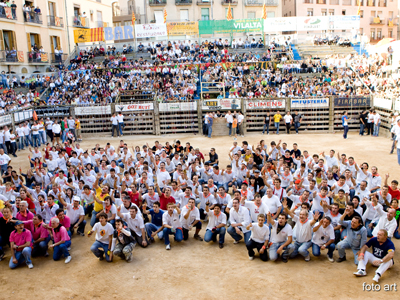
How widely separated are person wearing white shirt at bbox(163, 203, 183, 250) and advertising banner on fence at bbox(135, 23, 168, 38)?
27915 millimetres

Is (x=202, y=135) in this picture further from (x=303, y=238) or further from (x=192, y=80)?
(x=303, y=238)

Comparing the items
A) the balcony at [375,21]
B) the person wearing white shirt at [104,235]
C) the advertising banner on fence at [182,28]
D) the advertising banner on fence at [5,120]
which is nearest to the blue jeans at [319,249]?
the person wearing white shirt at [104,235]

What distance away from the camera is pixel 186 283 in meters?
7.13

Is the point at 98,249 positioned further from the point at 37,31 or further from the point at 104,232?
the point at 37,31

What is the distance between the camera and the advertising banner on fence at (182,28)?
33781 millimetres

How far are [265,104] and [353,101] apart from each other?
5509 mm

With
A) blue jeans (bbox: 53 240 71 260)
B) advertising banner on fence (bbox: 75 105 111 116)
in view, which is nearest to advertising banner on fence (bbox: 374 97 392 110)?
advertising banner on fence (bbox: 75 105 111 116)

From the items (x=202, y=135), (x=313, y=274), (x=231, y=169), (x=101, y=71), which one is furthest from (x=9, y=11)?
(x=313, y=274)

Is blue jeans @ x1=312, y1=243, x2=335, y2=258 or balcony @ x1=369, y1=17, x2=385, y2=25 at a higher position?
balcony @ x1=369, y1=17, x2=385, y2=25

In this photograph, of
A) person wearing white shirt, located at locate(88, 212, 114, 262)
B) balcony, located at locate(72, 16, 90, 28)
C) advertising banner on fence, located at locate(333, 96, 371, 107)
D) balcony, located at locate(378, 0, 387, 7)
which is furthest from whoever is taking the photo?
balcony, located at locate(378, 0, 387, 7)

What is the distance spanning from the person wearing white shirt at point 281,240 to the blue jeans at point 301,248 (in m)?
0.14

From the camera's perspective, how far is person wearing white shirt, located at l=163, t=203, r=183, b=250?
873cm

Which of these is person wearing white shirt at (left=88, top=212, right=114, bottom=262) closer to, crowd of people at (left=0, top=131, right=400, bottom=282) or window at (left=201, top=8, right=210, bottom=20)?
crowd of people at (left=0, top=131, right=400, bottom=282)

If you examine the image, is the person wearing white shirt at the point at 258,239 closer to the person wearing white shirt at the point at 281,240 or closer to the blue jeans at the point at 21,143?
the person wearing white shirt at the point at 281,240
